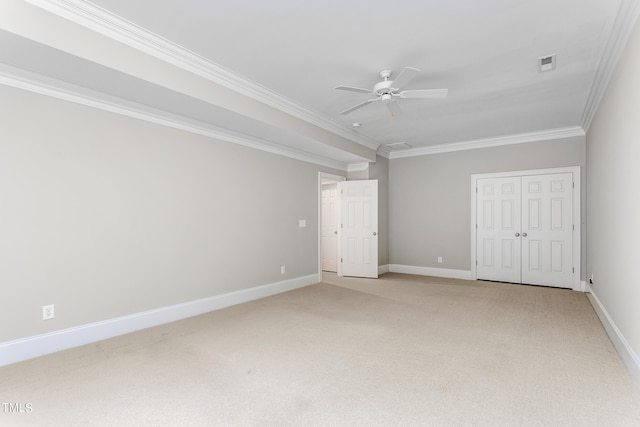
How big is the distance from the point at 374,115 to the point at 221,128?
2.20 metres

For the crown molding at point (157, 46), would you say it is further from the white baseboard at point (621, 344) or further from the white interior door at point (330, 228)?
the white baseboard at point (621, 344)

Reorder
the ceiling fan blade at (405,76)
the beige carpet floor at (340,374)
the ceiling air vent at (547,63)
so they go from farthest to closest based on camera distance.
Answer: the ceiling air vent at (547,63) → the ceiling fan blade at (405,76) → the beige carpet floor at (340,374)

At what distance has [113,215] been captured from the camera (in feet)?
11.5

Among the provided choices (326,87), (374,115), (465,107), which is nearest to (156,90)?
(326,87)

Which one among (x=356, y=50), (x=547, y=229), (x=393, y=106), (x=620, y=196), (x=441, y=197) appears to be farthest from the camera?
(x=441, y=197)

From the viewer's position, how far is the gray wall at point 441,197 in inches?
245

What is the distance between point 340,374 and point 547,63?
359 centimetres

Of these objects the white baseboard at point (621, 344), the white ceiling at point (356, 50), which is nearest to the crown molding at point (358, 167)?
the white ceiling at point (356, 50)

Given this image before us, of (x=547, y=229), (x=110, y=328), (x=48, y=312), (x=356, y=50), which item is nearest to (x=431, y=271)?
(x=547, y=229)

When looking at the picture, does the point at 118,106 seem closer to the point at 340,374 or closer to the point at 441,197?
the point at 340,374

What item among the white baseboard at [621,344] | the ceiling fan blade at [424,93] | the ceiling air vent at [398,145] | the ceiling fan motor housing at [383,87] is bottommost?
the white baseboard at [621,344]

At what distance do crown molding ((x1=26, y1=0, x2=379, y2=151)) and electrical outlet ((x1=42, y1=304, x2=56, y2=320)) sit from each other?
96.2 inches

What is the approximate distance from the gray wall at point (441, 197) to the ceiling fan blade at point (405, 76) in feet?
13.2

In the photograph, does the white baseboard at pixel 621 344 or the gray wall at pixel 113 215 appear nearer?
the white baseboard at pixel 621 344
